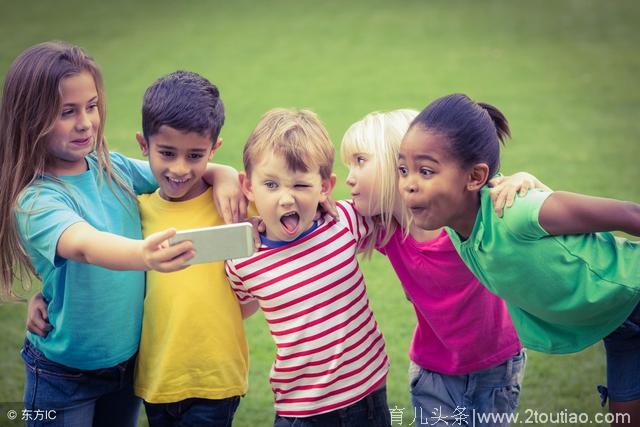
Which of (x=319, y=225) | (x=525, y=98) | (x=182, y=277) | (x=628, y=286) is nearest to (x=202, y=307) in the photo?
(x=182, y=277)

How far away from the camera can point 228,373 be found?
2.96 meters

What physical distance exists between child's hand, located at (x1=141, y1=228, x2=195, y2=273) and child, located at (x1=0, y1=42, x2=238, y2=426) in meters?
0.42

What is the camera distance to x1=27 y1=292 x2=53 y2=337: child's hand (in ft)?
9.62

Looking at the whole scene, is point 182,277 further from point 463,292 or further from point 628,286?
point 628,286

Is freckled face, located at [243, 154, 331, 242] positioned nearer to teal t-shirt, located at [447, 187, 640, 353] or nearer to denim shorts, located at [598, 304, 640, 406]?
teal t-shirt, located at [447, 187, 640, 353]

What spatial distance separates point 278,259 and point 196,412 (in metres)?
0.59

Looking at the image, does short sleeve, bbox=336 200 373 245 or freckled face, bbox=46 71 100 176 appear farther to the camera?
short sleeve, bbox=336 200 373 245

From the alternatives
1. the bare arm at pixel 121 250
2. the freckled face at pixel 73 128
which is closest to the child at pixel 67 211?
the freckled face at pixel 73 128

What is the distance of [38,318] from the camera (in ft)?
9.68

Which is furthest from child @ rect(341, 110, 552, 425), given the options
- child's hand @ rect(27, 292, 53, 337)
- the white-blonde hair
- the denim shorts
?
child's hand @ rect(27, 292, 53, 337)

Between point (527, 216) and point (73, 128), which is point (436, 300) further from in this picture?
point (73, 128)

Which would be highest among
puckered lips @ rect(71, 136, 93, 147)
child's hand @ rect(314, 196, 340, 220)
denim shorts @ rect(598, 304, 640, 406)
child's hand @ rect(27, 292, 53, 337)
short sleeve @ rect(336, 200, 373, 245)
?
puckered lips @ rect(71, 136, 93, 147)

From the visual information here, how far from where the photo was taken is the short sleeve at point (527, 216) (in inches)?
103

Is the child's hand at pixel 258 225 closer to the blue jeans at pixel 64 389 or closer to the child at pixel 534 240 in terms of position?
the child at pixel 534 240
